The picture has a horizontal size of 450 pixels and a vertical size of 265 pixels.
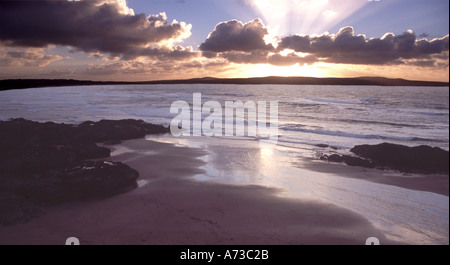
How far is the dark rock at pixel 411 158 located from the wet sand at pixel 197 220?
6713mm

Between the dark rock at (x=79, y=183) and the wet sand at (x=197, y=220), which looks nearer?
the wet sand at (x=197, y=220)

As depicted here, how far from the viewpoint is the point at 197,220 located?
674cm

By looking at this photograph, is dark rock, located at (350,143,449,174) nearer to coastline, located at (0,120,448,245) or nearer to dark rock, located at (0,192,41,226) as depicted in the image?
coastline, located at (0,120,448,245)

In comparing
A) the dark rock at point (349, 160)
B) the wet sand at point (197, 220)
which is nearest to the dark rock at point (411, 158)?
the dark rock at point (349, 160)

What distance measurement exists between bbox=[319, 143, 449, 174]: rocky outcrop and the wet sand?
596 centimetres

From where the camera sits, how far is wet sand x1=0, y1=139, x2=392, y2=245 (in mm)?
5965

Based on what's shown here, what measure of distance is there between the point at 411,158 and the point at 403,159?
322 mm

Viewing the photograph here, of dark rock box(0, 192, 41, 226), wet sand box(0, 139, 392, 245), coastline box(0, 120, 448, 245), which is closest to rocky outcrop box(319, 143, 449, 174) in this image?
coastline box(0, 120, 448, 245)

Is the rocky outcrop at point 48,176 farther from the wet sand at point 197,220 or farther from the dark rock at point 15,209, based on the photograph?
the wet sand at point 197,220

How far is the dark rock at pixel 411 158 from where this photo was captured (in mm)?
12289

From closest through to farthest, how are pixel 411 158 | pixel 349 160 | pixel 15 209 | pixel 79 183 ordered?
pixel 15 209
pixel 79 183
pixel 411 158
pixel 349 160

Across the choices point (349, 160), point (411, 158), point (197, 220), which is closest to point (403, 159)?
point (411, 158)

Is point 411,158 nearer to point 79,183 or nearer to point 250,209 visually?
point 250,209
